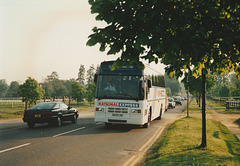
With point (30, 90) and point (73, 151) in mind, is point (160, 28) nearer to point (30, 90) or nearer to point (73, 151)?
point (73, 151)

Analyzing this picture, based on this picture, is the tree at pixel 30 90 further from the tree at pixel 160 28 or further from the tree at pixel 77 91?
the tree at pixel 160 28

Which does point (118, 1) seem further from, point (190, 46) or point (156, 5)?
point (190, 46)

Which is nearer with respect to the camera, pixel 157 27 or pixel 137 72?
pixel 157 27

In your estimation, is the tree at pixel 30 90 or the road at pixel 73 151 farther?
the tree at pixel 30 90

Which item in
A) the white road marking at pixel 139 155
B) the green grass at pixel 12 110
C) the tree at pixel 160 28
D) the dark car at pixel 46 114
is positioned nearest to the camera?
the tree at pixel 160 28

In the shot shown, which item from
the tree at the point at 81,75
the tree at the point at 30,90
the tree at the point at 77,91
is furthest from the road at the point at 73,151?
the tree at the point at 81,75

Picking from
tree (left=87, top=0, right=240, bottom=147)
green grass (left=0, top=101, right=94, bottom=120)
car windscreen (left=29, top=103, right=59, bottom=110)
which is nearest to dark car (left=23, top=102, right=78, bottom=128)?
car windscreen (left=29, top=103, right=59, bottom=110)

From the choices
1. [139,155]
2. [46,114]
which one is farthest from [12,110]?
[139,155]

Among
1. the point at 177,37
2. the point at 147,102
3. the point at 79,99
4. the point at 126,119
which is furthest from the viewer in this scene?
the point at 79,99

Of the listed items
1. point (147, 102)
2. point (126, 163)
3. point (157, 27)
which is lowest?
point (126, 163)

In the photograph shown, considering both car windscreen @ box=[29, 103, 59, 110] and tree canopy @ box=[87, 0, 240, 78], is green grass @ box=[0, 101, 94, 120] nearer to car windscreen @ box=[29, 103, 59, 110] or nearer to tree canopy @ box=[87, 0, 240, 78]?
car windscreen @ box=[29, 103, 59, 110]

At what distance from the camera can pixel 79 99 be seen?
45625mm

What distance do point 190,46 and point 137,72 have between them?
8.94 m

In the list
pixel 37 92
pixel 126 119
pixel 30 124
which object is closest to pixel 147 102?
pixel 126 119
